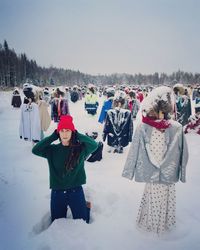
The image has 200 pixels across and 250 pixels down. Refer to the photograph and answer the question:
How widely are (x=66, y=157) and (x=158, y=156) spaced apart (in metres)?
1.22

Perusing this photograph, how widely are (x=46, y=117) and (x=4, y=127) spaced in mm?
5644

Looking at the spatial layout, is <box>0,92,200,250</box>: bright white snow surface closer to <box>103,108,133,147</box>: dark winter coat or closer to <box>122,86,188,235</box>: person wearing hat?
<box>122,86,188,235</box>: person wearing hat

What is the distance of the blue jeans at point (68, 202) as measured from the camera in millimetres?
3529

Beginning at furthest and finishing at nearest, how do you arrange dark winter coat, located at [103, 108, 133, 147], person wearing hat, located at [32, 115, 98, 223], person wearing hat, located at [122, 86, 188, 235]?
dark winter coat, located at [103, 108, 133, 147] → person wearing hat, located at [122, 86, 188, 235] → person wearing hat, located at [32, 115, 98, 223]

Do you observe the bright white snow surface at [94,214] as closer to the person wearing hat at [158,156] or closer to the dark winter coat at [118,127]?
the person wearing hat at [158,156]

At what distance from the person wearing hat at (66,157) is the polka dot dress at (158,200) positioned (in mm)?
823

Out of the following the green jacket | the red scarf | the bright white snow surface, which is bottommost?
the bright white snow surface

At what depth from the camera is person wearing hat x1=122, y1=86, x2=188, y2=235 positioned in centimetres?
349

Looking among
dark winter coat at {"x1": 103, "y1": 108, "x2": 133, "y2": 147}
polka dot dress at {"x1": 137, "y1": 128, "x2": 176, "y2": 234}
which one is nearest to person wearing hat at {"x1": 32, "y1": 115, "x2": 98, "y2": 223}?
polka dot dress at {"x1": 137, "y1": 128, "x2": 176, "y2": 234}

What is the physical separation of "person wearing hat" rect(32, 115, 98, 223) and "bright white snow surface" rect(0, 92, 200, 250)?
1.24 feet

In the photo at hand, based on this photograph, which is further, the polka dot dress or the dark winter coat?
the dark winter coat

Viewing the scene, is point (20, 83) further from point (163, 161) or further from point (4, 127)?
point (163, 161)

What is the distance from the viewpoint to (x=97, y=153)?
7172 millimetres

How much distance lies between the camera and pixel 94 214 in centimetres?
429
